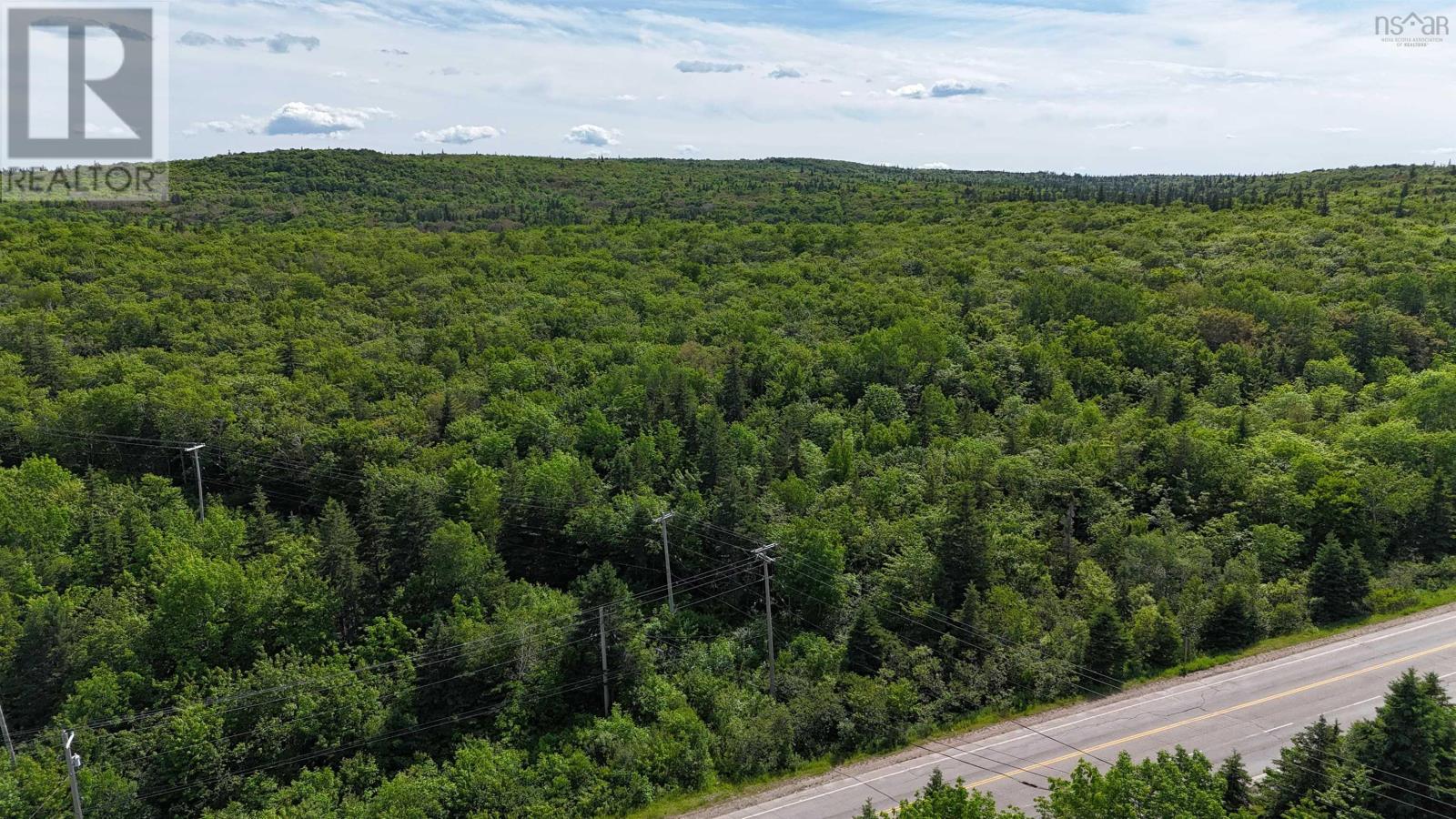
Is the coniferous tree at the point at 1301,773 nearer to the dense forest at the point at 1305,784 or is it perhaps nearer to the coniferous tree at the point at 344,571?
the dense forest at the point at 1305,784

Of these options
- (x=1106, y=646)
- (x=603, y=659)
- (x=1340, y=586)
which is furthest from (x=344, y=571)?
(x=1340, y=586)

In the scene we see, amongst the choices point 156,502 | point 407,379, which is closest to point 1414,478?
point 407,379

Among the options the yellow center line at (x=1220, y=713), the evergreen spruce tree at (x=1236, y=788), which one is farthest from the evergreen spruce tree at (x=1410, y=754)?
the yellow center line at (x=1220, y=713)

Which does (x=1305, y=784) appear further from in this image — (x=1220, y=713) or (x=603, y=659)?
(x=603, y=659)

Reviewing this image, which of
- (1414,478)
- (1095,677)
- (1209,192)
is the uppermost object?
(1209,192)

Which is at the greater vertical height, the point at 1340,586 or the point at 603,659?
the point at 1340,586

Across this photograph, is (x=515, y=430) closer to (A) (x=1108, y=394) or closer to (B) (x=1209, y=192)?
(A) (x=1108, y=394)

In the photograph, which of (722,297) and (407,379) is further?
(722,297)

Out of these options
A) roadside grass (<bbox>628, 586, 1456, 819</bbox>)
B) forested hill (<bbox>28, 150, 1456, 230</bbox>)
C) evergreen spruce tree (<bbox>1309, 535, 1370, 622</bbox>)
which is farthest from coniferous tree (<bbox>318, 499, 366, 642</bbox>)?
forested hill (<bbox>28, 150, 1456, 230</bbox>)
